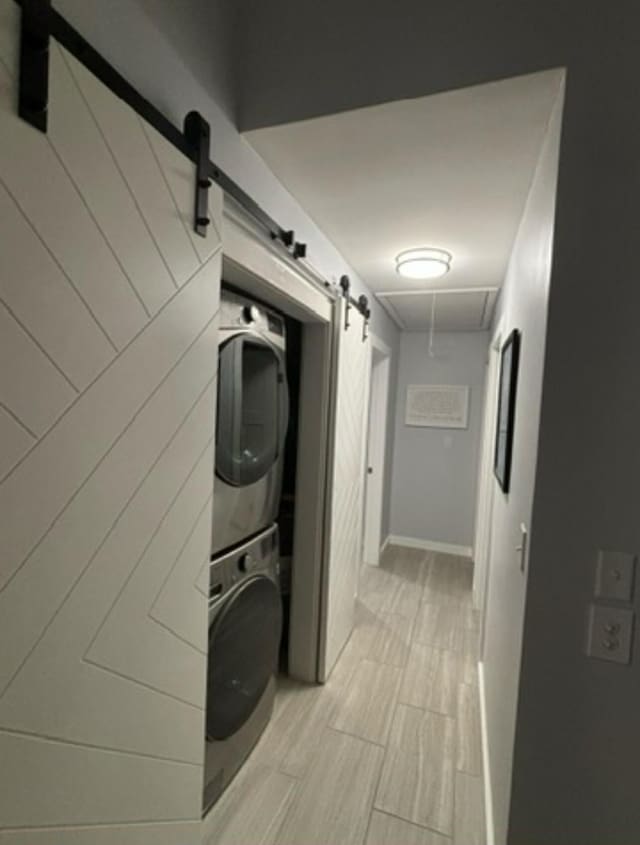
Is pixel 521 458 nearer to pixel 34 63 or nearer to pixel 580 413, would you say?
pixel 580 413

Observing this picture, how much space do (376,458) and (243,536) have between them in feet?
8.01

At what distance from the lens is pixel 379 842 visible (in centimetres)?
144

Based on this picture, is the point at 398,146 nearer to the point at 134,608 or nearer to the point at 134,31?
the point at 134,31

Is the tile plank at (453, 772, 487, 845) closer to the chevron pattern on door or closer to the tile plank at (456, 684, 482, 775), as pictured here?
the tile plank at (456, 684, 482, 775)

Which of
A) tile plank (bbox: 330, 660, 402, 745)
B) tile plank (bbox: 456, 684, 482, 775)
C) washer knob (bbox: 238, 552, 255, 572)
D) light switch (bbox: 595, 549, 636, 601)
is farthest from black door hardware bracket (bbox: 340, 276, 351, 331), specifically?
tile plank (bbox: 456, 684, 482, 775)

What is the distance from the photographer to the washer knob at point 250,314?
1479 mm

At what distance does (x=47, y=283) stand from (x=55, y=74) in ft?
1.07

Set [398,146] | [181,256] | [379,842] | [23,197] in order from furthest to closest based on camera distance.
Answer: [379,842]
[398,146]
[181,256]
[23,197]

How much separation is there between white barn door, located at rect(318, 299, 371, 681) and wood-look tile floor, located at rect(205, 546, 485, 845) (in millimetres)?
231

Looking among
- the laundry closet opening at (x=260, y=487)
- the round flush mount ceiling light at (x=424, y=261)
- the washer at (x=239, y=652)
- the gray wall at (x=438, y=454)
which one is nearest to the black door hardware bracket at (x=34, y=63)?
the laundry closet opening at (x=260, y=487)

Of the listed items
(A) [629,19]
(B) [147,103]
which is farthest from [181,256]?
(A) [629,19]

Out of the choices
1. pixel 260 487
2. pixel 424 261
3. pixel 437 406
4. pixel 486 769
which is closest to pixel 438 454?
pixel 437 406

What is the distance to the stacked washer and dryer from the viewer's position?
1388 millimetres

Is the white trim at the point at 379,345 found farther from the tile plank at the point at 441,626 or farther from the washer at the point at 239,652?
the tile plank at the point at 441,626
